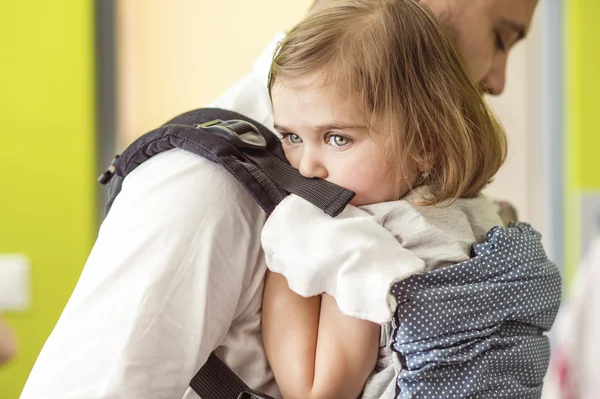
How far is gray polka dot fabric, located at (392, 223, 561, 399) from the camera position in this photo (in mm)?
789

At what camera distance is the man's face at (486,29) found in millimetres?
1106

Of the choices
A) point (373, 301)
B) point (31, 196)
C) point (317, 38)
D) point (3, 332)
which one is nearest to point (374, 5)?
point (317, 38)

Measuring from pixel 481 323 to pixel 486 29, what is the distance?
1.64ft

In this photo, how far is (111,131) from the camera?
222 centimetres

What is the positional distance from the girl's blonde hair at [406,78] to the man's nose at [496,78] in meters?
0.28

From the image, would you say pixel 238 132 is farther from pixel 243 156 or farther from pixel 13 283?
pixel 13 283

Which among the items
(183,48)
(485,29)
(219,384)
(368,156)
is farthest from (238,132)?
(183,48)

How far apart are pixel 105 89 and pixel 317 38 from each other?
148 centimetres

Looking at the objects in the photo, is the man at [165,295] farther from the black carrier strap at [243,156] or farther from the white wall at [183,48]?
the white wall at [183,48]

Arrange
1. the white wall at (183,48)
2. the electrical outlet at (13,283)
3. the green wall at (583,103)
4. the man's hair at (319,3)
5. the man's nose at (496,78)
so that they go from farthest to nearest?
the green wall at (583,103) < the white wall at (183,48) < the electrical outlet at (13,283) < the man's nose at (496,78) < the man's hair at (319,3)

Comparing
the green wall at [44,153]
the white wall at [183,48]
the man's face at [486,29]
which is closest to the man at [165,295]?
the man's face at [486,29]

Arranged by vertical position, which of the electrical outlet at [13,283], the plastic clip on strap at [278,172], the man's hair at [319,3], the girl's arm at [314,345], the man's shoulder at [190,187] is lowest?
the electrical outlet at [13,283]

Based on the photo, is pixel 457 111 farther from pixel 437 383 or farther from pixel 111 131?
pixel 111 131

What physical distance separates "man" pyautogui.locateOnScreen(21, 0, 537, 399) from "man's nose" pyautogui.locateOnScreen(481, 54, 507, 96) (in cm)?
50
